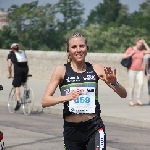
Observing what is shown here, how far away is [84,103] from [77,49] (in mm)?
499

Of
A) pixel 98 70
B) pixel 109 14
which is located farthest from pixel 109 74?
pixel 109 14

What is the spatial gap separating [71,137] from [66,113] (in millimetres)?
235

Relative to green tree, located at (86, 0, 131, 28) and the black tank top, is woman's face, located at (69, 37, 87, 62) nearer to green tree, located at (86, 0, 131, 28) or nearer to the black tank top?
the black tank top

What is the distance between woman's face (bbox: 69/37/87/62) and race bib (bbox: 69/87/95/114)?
0.29 metres

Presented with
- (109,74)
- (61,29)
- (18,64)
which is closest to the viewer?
(109,74)

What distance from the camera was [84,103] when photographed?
7184 mm

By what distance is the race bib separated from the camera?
717cm

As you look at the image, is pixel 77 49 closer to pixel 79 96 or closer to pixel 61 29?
pixel 79 96

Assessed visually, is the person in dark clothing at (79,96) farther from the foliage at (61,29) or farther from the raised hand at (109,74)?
the foliage at (61,29)

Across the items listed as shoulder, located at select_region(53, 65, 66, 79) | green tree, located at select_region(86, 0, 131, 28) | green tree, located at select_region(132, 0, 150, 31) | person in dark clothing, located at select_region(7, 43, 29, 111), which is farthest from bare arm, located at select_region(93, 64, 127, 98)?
green tree, located at select_region(86, 0, 131, 28)

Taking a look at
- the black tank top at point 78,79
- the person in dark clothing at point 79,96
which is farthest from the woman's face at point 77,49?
the black tank top at point 78,79

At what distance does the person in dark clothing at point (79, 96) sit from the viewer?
23.3ft

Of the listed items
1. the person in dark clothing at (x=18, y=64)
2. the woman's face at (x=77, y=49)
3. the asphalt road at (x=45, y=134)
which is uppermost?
the woman's face at (x=77, y=49)

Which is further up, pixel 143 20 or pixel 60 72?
pixel 60 72
